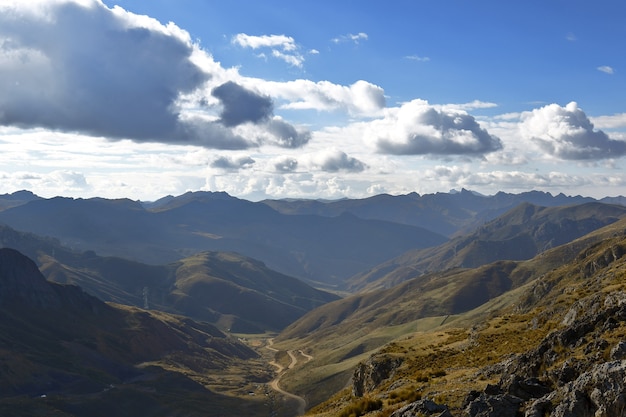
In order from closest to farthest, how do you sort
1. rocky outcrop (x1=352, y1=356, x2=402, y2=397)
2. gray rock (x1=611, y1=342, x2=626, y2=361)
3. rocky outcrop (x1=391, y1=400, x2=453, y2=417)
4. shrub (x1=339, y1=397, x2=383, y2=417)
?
gray rock (x1=611, y1=342, x2=626, y2=361), rocky outcrop (x1=391, y1=400, x2=453, y2=417), shrub (x1=339, y1=397, x2=383, y2=417), rocky outcrop (x1=352, y1=356, x2=402, y2=397)

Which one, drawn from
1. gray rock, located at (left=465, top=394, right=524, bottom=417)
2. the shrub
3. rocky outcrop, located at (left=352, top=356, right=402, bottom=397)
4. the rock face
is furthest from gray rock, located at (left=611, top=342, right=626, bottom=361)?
rocky outcrop, located at (left=352, top=356, right=402, bottom=397)

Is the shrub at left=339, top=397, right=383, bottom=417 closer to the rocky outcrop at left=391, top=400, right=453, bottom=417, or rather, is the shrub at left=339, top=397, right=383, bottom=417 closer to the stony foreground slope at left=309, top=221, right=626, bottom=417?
the stony foreground slope at left=309, top=221, right=626, bottom=417

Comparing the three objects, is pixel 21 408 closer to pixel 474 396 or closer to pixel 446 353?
pixel 446 353

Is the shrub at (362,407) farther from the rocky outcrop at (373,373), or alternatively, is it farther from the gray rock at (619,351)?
the rocky outcrop at (373,373)

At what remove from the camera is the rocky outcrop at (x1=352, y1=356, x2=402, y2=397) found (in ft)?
211

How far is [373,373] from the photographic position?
66.1 metres

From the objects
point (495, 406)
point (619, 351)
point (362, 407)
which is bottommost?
point (362, 407)

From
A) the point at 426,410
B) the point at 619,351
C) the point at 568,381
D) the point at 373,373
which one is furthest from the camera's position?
the point at 373,373

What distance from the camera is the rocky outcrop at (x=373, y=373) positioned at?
2532 inches

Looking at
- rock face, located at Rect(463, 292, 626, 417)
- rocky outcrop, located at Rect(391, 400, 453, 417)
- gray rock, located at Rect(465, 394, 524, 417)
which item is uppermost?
rock face, located at Rect(463, 292, 626, 417)

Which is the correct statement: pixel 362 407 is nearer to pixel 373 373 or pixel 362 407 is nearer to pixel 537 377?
pixel 537 377

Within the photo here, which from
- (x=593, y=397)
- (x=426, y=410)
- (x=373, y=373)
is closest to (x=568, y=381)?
(x=593, y=397)

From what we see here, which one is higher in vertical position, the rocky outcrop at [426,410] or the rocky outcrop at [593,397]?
the rocky outcrop at [593,397]

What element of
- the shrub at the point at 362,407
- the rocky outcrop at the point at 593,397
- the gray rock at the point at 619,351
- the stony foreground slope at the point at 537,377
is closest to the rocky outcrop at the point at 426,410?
the stony foreground slope at the point at 537,377
